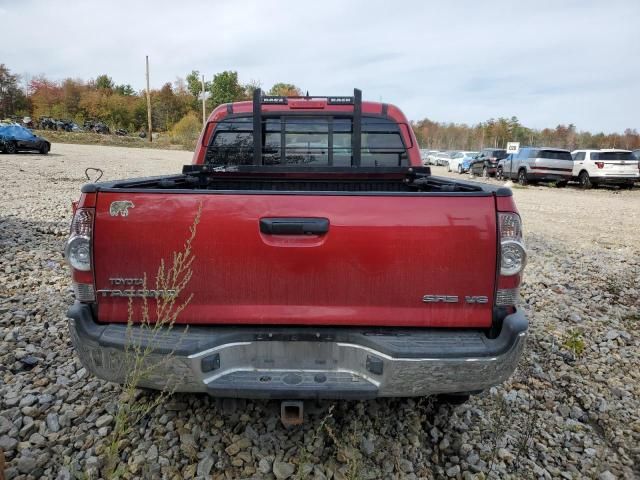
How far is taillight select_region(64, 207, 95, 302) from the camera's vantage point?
216 cm

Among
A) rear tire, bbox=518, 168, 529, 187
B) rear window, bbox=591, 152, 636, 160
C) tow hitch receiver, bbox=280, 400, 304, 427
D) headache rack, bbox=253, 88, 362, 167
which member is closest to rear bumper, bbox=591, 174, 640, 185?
rear window, bbox=591, 152, 636, 160

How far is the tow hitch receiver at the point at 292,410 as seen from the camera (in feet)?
7.00

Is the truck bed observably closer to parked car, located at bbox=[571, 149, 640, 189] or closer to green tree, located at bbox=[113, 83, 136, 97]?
parked car, located at bbox=[571, 149, 640, 189]

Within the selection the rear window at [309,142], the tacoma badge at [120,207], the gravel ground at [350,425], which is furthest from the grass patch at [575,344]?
the tacoma badge at [120,207]

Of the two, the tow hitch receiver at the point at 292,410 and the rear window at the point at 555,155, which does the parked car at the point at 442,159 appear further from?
the tow hitch receiver at the point at 292,410

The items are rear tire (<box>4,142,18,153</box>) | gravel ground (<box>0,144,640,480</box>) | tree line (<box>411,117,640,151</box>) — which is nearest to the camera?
gravel ground (<box>0,144,640,480</box>)

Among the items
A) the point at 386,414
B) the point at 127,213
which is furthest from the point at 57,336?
the point at 386,414

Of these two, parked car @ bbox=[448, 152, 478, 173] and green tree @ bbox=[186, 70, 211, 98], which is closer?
parked car @ bbox=[448, 152, 478, 173]

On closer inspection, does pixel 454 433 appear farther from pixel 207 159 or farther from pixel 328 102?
pixel 207 159

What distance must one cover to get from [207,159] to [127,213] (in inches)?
91.8

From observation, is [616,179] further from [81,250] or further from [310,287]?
[81,250]

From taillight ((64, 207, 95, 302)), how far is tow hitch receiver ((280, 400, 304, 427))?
1091 mm

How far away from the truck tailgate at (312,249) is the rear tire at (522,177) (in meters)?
21.0

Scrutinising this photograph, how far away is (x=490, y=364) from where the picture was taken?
210cm
